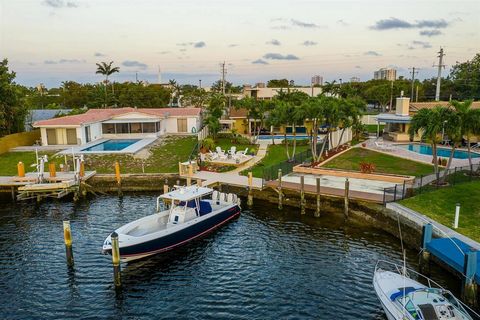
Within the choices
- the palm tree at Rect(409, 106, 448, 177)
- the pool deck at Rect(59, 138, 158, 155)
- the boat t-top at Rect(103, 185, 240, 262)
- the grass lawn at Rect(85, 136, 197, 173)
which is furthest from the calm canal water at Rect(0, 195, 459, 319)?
the pool deck at Rect(59, 138, 158, 155)

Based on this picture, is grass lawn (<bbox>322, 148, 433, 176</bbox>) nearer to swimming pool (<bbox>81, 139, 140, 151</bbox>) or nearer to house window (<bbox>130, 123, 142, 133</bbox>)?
swimming pool (<bbox>81, 139, 140, 151</bbox>)

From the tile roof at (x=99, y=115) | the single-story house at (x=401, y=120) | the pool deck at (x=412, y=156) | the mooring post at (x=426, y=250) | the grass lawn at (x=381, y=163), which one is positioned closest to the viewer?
the mooring post at (x=426, y=250)

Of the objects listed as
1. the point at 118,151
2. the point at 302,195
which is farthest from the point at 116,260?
the point at 118,151

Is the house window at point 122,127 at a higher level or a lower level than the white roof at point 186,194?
higher

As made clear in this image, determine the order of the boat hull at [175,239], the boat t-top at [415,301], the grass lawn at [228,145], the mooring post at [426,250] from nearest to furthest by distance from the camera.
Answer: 1. the boat t-top at [415,301]
2. the mooring post at [426,250]
3. the boat hull at [175,239]
4. the grass lawn at [228,145]

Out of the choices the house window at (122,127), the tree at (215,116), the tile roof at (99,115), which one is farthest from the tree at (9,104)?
the tree at (215,116)

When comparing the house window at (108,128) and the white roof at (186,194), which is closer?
the white roof at (186,194)

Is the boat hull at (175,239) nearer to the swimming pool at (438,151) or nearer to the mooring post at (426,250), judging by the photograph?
the mooring post at (426,250)

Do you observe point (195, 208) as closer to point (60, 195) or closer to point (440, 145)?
point (60, 195)

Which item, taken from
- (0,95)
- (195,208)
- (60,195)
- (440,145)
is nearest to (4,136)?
(0,95)
